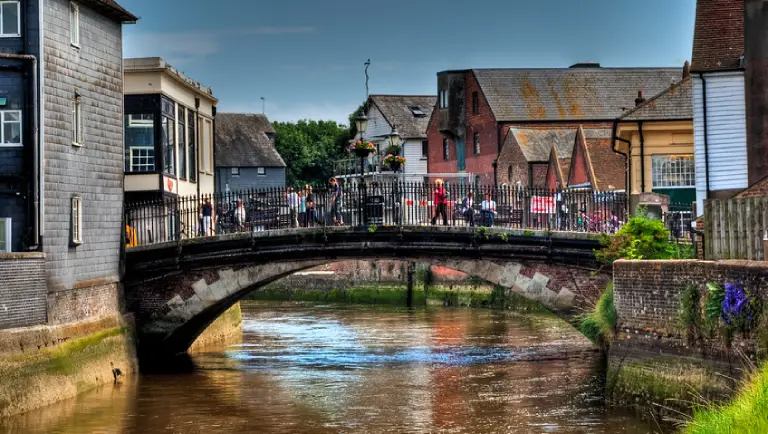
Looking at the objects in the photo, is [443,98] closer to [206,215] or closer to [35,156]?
[206,215]

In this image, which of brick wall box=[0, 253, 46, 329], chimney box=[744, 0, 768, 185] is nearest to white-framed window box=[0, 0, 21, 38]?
brick wall box=[0, 253, 46, 329]

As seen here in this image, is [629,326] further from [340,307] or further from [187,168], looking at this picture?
[340,307]

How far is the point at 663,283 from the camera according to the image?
27547 millimetres

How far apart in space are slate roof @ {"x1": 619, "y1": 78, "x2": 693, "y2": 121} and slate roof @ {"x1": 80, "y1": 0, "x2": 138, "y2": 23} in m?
16.4

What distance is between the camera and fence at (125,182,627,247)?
126 feet

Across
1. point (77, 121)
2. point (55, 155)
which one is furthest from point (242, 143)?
point (55, 155)

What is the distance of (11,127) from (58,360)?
551cm

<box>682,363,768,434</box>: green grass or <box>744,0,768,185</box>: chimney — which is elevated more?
<box>744,0,768,185</box>: chimney

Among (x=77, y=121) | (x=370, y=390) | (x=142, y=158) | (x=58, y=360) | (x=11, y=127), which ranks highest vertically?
(x=77, y=121)

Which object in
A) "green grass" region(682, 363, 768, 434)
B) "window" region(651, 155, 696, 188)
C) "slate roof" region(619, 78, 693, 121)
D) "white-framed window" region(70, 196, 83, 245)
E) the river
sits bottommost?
the river

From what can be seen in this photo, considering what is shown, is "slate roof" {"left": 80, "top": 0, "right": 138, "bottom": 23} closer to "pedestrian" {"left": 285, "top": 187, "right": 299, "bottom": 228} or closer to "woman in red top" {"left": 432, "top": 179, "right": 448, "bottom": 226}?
"pedestrian" {"left": 285, "top": 187, "right": 299, "bottom": 228}

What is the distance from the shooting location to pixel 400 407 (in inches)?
1222

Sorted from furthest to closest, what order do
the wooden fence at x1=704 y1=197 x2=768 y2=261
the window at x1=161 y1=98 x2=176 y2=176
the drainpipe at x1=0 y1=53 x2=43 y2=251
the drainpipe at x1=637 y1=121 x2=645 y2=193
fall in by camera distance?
the drainpipe at x1=637 y1=121 x2=645 y2=193
the window at x1=161 y1=98 x2=176 y2=176
the drainpipe at x1=0 y1=53 x2=43 y2=251
the wooden fence at x1=704 y1=197 x2=768 y2=261

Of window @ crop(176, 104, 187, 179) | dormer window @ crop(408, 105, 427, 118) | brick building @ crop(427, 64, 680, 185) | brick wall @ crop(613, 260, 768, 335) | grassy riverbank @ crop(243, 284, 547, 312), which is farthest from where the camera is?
dormer window @ crop(408, 105, 427, 118)
